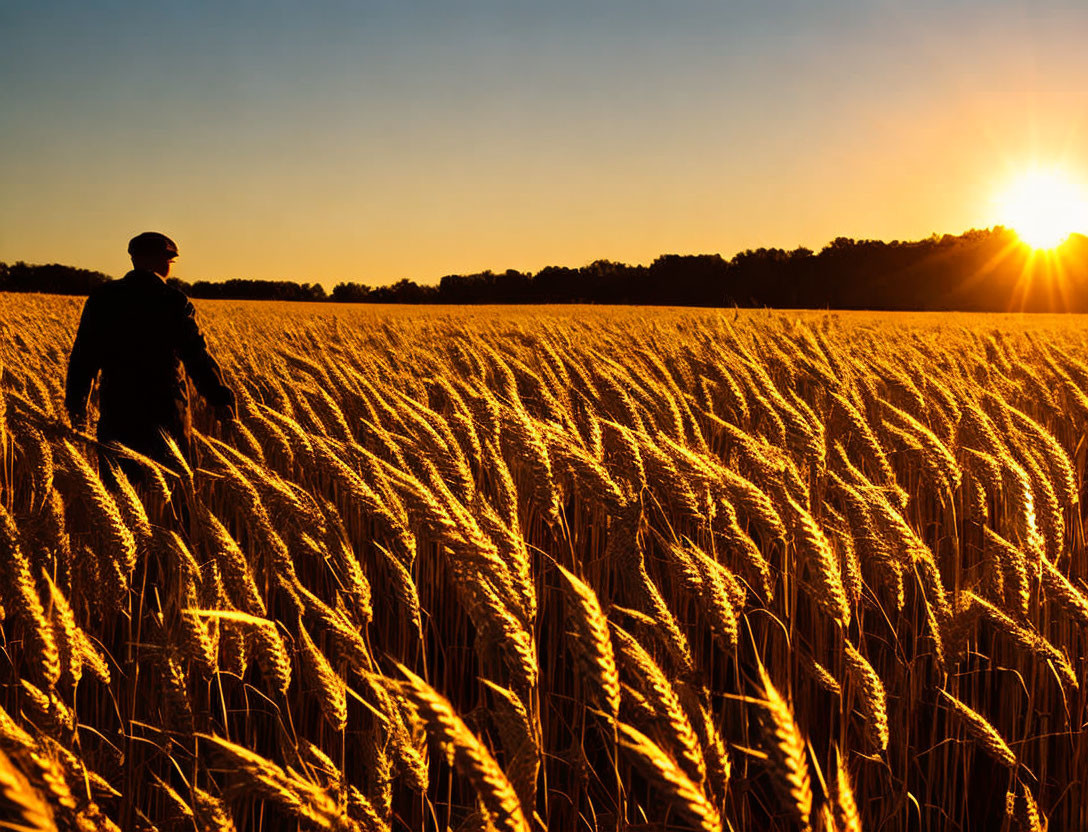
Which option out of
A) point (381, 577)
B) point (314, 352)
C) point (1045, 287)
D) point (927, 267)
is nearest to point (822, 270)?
point (927, 267)

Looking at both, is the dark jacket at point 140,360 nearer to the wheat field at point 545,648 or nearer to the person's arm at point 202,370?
the person's arm at point 202,370

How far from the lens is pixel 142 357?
11.2 ft

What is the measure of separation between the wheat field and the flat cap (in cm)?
74

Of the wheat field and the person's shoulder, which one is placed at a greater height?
the person's shoulder

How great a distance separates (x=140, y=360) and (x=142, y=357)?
15mm

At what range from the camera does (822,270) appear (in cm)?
5175

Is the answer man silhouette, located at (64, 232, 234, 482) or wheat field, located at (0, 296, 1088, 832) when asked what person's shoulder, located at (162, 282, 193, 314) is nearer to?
man silhouette, located at (64, 232, 234, 482)

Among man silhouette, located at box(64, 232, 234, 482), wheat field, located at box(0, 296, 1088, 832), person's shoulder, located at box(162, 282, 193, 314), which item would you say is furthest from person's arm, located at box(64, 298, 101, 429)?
wheat field, located at box(0, 296, 1088, 832)

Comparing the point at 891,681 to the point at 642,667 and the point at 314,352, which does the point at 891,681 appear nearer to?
the point at 642,667

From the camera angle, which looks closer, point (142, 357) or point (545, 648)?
point (545, 648)

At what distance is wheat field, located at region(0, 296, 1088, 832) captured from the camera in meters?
0.84

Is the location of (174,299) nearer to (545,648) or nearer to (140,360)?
(140,360)

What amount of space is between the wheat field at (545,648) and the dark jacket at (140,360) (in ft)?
1.57

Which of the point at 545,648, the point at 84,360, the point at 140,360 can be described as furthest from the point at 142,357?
the point at 545,648
